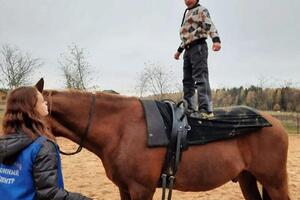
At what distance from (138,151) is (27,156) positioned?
1598 millimetres

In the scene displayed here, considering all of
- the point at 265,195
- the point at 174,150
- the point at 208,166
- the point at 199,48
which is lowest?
the point at 265,195

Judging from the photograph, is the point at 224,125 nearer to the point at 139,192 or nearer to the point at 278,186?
the point at 278,186

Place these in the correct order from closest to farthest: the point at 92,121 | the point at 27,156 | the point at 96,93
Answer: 1. the point at 27,156
2. the point at 92,121
3. the point at 96,93

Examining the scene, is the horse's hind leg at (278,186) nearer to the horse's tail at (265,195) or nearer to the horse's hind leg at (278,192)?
the horse's hind leg at (278,192)

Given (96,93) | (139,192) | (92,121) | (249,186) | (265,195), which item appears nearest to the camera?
(139,192)

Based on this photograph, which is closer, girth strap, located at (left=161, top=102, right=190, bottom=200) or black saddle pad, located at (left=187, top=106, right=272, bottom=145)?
girth strap, located at (left=161, top=102, right=190, bottom=200)

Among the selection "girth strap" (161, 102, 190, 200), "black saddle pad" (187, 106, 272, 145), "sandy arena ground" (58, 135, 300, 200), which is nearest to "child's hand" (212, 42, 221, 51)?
"black saddle pad" (187, 106, 272, 145)

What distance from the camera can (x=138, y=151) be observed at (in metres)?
3.42

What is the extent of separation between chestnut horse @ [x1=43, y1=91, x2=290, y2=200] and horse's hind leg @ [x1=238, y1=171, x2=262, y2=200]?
0.38 m

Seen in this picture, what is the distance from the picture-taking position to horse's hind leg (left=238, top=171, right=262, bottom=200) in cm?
439

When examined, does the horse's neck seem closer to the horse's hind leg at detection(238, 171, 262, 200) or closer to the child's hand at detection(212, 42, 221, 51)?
the child's hand at detection(212, 42, 221, 51)

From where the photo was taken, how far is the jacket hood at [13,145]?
1936 millimetres

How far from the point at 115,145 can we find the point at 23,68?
23.7m

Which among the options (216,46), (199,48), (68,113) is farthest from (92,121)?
(216,46)
